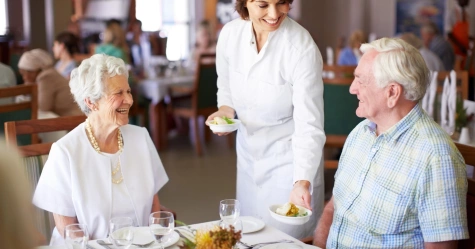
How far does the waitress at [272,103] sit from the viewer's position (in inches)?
102

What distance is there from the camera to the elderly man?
2068mm

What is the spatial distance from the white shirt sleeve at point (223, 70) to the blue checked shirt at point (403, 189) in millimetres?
788

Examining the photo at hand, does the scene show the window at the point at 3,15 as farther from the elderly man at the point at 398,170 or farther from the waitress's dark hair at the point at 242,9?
the elderly man at the point at 398,170

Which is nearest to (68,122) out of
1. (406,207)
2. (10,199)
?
(406,207)

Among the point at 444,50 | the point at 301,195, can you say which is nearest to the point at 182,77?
the point at 444,50

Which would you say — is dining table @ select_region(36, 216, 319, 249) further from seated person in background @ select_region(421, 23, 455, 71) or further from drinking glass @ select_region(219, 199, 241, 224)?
seated person in background @ select_region(421, 23, 455, 71)

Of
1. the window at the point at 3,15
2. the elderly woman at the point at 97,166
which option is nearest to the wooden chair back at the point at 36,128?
the elderly woman at the point at 97,166

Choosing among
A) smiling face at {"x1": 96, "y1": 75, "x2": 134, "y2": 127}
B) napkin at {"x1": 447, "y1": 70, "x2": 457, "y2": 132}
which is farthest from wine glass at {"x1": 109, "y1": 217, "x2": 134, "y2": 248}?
napkin at {"x1": 447, "y1": 70, "x2": 457, "y2": 132}

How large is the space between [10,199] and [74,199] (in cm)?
168

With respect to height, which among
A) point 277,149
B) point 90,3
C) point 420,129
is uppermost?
point 90,3

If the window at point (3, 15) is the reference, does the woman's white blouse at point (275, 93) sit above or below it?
below

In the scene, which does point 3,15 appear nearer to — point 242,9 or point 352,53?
point 352,53

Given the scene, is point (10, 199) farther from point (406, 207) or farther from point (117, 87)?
point (117, 87)

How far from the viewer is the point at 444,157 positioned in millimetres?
2074
